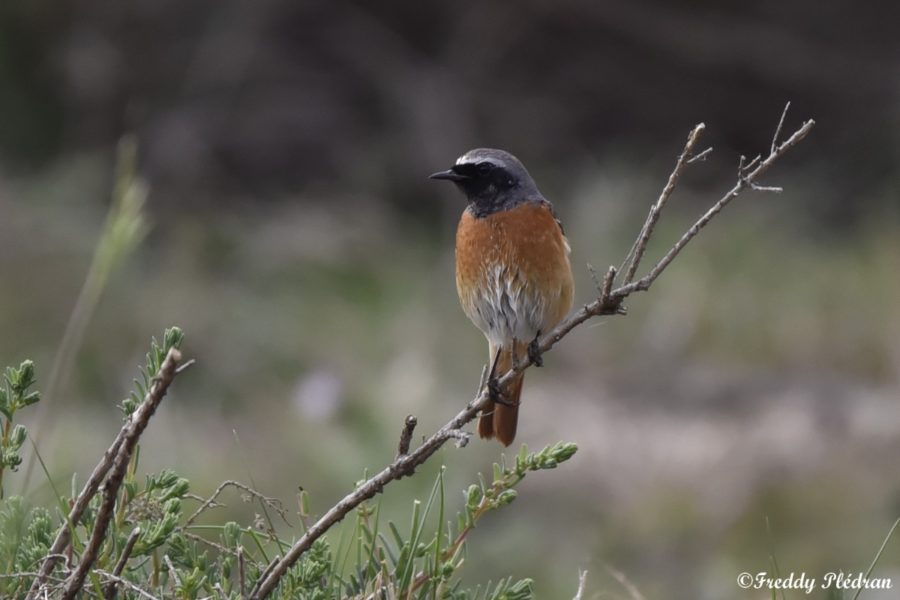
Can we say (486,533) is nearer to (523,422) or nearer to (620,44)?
(523,422)

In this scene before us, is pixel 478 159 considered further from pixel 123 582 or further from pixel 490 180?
pixel 123 582

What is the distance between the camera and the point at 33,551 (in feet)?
7.77

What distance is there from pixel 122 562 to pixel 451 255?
789 cm

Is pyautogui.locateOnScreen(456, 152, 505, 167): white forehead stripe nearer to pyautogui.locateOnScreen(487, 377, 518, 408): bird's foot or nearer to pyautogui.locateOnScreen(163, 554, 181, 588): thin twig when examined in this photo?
pyautogui.locateOnScreen(487, 377, 518, 408): bird's foot

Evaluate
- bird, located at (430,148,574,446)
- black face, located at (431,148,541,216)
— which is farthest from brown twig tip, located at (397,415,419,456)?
black face, located at (431,148,541,216)

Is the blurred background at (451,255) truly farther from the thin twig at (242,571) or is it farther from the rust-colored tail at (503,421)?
the rust-colored tail at (503,421)

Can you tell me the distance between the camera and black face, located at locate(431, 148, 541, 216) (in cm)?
434

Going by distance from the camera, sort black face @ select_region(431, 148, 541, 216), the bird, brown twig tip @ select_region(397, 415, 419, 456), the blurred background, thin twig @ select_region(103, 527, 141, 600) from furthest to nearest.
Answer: the blurred background < black face @ select_region(431, 148, 541, 216) < the bird < brown twig tip @ select_region(397, 415, 419, 456) < thin twig @ select_region(103, 527, 141, 600)

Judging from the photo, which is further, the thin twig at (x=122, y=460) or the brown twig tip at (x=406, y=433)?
the brown twig tip at (x=406, y=433)

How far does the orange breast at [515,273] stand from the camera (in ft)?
13.5

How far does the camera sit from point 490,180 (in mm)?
4359

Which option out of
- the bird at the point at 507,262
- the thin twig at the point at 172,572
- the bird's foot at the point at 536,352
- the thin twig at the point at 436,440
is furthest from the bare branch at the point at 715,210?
the bird at the point at 507,262

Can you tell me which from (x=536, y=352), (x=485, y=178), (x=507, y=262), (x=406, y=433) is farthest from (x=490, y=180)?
(x=406, y=433)

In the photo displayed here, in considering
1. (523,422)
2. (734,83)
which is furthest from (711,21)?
(523,422)
